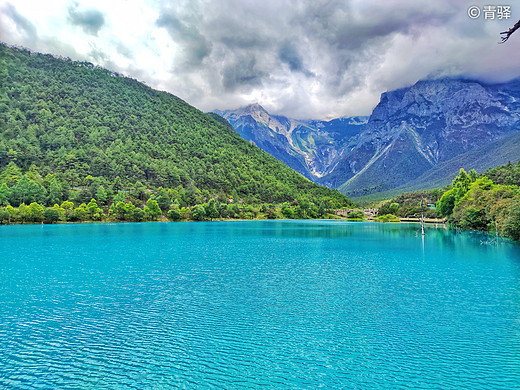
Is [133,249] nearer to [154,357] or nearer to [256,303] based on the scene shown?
[256,303]

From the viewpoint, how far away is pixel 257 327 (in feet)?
73.1

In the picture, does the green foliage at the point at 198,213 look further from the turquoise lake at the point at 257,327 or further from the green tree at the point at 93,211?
the turquoise lake at the point at 257,327

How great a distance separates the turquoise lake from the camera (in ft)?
52.2

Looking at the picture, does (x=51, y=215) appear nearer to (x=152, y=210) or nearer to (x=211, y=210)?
(x=152, y=210)

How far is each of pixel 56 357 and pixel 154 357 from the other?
5.07 m

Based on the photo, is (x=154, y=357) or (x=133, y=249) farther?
(x=133, y=249)

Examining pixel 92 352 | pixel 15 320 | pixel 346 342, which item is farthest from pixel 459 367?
pixel 15 320

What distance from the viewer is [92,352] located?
720 inches

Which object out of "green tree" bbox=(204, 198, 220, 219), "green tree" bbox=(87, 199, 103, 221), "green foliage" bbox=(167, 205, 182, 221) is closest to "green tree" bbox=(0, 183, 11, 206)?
"green tree" bbox=(87, 199, 103, 221)

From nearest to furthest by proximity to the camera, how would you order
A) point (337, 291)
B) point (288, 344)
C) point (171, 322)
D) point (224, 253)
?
1. point (288, 344)
2. point (171, 322)
3. point (337, 291)
4. point (224, 253)

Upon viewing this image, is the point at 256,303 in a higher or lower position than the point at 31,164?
lower

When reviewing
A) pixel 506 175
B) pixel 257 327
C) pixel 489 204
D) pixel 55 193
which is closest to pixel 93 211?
pixel 55 193

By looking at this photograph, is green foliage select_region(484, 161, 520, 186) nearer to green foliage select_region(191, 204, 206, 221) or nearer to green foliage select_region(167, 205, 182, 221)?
green foliage select_region(191, 204, 206, 221)

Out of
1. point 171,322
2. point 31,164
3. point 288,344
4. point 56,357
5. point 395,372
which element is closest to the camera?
point 395,372
